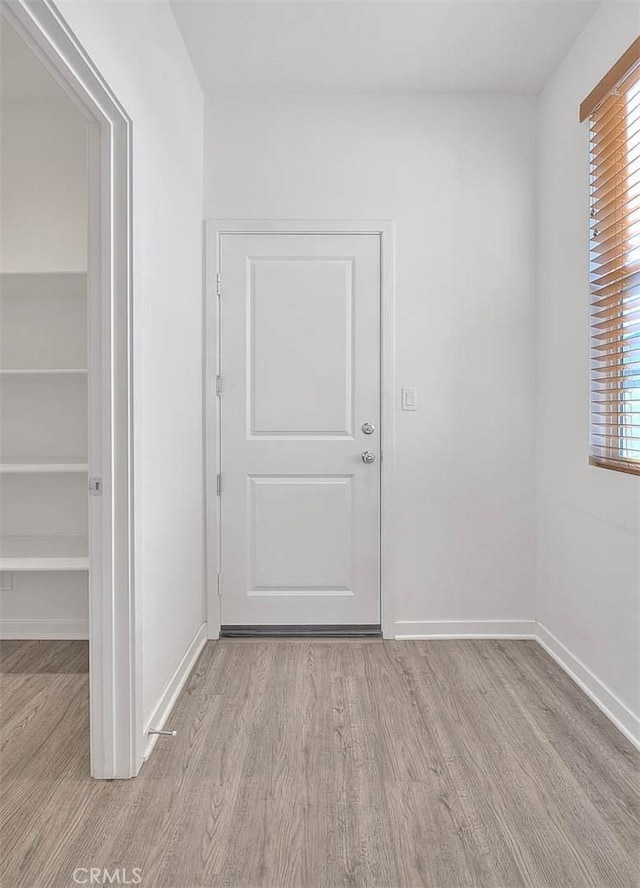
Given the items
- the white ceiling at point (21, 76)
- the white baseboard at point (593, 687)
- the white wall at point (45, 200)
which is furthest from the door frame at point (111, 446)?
the white baseboard at point (593, 687)

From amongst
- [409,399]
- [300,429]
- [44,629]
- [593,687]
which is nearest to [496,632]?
[593,687]

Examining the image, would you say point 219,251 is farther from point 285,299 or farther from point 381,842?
point 381,842

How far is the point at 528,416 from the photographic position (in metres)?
3.03

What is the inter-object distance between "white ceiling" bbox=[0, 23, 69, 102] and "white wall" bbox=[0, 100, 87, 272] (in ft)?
0.44

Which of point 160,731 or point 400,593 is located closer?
point 160,731

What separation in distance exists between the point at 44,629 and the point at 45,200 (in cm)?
214

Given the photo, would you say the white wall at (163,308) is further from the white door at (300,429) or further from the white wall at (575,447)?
the white wall at (575,447)

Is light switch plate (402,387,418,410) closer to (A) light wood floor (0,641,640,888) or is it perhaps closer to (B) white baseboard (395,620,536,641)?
(B) white baseboard (395,620,536,641)

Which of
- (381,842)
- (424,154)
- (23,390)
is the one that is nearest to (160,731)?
(381,842)

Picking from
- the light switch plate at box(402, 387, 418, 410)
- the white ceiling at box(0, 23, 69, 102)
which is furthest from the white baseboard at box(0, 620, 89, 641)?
the white ceiling at box(0, 23, 69, 102)

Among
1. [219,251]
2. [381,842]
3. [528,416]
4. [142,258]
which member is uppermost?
[219,251]

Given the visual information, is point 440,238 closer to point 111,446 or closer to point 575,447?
point 575,447

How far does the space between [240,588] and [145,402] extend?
4.51ft

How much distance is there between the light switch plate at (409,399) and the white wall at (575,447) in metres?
0.61
